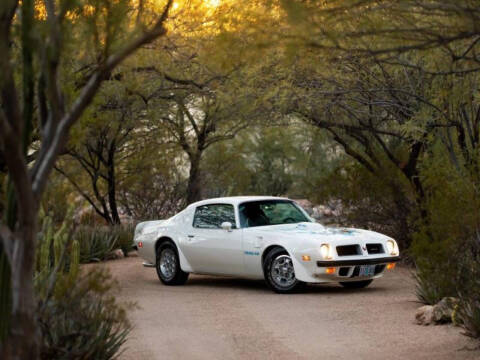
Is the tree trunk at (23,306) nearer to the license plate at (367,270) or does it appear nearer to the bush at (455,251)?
the bush at (455,251)

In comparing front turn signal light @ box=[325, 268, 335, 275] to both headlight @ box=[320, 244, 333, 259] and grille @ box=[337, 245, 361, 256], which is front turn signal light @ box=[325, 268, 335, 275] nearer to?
headlight @ box=[320, 244, 333, 259]

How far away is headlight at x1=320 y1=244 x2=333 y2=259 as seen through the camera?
14289 millimetres

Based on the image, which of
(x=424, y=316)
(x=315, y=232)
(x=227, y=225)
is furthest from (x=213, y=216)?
(x=424, y=316)

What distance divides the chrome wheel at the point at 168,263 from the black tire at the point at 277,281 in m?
2.15

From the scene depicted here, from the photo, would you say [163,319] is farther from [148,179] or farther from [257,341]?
[148,179]

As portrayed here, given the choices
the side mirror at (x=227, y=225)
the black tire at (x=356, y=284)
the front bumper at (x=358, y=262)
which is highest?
the side mirror at (x=227, y=225)

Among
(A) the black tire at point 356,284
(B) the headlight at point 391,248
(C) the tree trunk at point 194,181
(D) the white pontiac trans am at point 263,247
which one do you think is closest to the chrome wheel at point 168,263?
(D) the white pontiac trans am at point 263,247

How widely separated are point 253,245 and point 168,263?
2168 mm

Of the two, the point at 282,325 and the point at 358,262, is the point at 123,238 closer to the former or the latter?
the point at 358,262

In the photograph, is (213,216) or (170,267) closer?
(213,216)

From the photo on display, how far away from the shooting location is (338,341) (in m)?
10.6

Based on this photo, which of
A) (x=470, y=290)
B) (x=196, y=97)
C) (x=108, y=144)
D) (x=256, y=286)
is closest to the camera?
(x=470, y=290)

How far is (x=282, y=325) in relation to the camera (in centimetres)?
1177

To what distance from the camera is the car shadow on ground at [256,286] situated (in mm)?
15180
